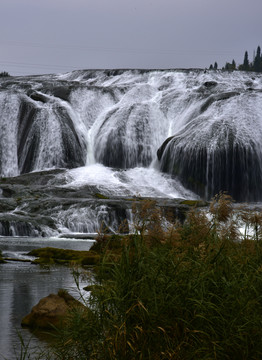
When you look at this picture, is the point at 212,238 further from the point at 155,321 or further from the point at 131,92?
the point at 131,92

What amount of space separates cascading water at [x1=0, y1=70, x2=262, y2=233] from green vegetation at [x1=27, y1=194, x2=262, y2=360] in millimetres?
28077

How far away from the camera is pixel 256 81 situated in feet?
218

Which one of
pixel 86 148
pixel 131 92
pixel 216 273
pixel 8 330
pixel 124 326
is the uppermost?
pixel 131 92

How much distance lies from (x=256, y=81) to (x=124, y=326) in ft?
206

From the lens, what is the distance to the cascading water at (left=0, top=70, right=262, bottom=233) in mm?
45094

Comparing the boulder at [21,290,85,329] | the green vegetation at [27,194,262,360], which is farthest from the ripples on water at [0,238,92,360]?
the green vegetation at [27,194,262,360]

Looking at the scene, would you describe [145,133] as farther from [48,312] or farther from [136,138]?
[48,312]

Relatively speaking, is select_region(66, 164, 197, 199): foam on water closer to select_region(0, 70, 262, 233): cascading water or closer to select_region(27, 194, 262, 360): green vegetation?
select_region(0, 70, 262, 233): cascading water

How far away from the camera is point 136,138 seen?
52344mm

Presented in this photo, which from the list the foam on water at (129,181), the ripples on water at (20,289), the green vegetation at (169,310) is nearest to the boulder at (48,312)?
the ripples on water at (20,289)

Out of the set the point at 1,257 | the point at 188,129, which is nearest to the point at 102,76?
the point at 188,129

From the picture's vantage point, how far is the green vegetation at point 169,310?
20.3 ft

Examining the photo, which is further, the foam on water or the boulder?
the foam on water

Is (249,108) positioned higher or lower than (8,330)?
higher
